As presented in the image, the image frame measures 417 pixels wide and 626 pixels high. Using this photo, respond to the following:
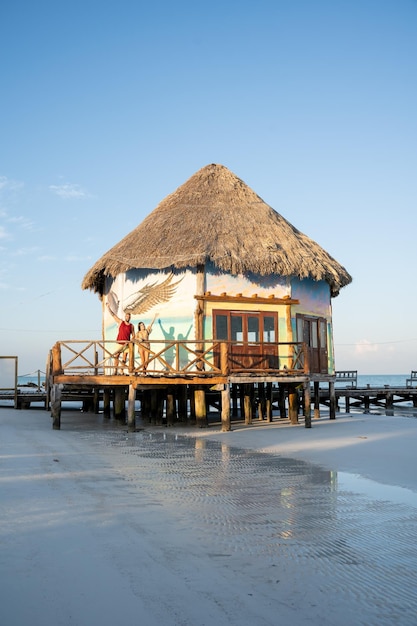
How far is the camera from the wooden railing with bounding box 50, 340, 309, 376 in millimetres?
14648

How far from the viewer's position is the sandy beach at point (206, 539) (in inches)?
142

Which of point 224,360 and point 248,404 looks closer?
point 224,360

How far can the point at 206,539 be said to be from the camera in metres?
5.01

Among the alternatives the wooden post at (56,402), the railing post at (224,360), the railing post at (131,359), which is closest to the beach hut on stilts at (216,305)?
the railing post at (224,360)

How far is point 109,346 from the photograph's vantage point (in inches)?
728

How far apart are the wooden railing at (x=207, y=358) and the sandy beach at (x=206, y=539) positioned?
4.60 m

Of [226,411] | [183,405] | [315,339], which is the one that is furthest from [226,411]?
[315,339]

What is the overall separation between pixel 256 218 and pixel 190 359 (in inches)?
207

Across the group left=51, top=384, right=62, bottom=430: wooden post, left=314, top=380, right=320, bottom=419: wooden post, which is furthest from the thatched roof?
left=51, top=384, right=62, bottom=430: wooden post

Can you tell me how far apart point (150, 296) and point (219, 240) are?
2.54 meters

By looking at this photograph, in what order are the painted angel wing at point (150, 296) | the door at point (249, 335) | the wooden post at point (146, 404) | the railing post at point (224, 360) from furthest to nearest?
1. the wooden post at point (146, 404)
2. the painted angel wing at point (150, 296)
3. the door at point (249, 335)
4. the railing post at point (224, 360)

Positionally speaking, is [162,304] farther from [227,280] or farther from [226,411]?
[226,411]

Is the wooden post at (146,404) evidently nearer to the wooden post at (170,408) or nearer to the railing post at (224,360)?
the wooden post at (170,408)

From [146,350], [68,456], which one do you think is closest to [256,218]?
[146,350]
